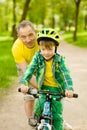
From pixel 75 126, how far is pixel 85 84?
4016 millimetres

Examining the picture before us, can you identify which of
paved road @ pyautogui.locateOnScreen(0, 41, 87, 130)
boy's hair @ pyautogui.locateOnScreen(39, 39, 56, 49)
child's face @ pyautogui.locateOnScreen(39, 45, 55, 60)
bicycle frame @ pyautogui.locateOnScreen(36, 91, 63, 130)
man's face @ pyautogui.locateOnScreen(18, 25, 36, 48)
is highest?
man's face @ pyautogui.locateOnScreen(18, 25, 36, 48)

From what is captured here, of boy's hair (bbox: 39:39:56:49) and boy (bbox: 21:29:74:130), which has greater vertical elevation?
boy's hair (bbox: 39:39:56:49)

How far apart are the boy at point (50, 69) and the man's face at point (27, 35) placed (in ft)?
2.20

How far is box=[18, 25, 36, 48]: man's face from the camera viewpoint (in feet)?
18.4

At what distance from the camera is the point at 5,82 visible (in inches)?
432

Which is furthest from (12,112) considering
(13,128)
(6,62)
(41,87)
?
(6,62)

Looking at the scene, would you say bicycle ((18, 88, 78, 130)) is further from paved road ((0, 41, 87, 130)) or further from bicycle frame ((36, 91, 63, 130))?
paved road ((0, 41, 87, 130))

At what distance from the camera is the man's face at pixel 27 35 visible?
18.4ft

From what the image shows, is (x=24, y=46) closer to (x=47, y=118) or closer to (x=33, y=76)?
(x=33, y=76)

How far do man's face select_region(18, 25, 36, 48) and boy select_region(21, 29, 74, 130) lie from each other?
67 centimetres

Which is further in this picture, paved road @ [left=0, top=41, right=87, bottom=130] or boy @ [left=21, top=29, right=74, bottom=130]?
paved road @ [left=0, top=41, right=87, bottom=130]

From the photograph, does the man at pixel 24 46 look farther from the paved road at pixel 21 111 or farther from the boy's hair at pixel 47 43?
the paved road at pixel 21 111

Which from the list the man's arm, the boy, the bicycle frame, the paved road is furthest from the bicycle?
the paved road

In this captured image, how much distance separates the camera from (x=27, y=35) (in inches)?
221
